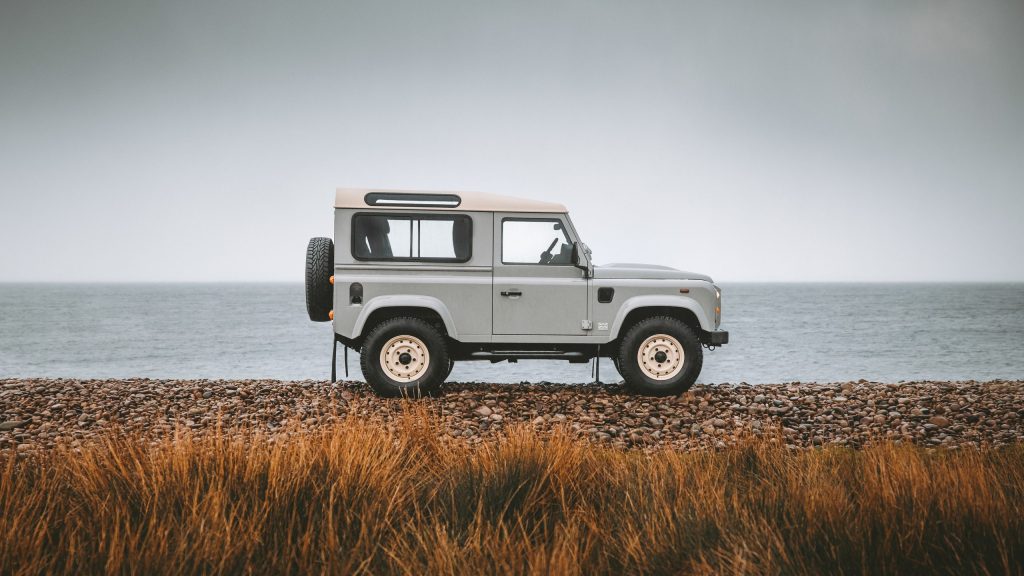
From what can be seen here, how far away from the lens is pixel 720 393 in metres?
8.57

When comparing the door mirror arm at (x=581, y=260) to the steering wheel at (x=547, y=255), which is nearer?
the door mirror arm at (x=581, y=260)

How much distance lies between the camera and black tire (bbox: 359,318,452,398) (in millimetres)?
7875

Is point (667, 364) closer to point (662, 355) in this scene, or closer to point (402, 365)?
point (662, 355)

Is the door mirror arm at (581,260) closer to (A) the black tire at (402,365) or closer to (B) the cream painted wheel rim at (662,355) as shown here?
(B) the cream painted wheel rim at (662,355)

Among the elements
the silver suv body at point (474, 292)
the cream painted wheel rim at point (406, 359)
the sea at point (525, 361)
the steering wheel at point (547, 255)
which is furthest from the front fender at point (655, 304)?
the sea at point (525, 361)

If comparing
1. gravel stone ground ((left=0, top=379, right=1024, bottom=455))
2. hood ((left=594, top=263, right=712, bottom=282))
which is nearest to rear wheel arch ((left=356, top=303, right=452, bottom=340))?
gravel stone ground ((left=0, top=379, right=1024, bottom=455))

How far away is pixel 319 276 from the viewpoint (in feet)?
26.1

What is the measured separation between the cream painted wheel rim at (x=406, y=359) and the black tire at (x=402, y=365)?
0.01 m

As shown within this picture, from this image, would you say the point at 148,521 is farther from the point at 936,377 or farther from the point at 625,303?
the point at 936,377

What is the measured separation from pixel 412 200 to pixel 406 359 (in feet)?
6.42

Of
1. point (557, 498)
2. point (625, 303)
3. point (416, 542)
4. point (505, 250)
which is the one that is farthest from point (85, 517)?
point (625, 303)

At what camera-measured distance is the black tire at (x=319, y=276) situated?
7.92m

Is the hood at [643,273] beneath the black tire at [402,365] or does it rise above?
above

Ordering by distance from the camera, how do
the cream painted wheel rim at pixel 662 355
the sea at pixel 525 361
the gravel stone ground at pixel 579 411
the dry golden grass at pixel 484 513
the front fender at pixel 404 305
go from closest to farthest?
the dry golden grass at pixel 484 513, the gravel stone ground at pixel 579 411, the front fender at pixel 404 305, the cream painted wheel rim at pixel 662 355, the sea at pixel 525 361
